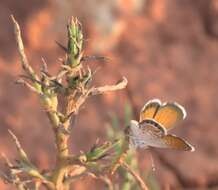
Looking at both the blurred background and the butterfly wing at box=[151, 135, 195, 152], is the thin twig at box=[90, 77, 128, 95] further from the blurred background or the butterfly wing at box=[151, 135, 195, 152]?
the blurred background

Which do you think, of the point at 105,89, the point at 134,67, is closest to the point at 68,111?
the point at 105,89

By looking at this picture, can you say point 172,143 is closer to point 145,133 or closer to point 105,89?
point 145,133

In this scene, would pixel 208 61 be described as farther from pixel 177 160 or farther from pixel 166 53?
pixel 177 160

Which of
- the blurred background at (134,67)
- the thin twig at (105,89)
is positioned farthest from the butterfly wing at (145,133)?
the blurred background at (134,67)

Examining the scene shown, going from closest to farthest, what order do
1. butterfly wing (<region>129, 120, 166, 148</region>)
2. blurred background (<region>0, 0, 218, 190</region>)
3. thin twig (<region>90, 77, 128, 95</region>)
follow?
butterfly wing (<region>129, 120, 166, 148</region>) → thin twig (<region>90, 77, 128, 95</region>) → blurred background (<region>0, 0, 218, 190</region>)

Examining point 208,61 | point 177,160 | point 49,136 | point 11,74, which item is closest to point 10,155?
point 49,136

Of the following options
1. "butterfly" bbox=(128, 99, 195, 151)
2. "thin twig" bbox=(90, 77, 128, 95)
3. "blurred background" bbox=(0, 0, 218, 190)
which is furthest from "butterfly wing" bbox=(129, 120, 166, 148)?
"blurred background" bbox=(0, 0, 218, 190)
